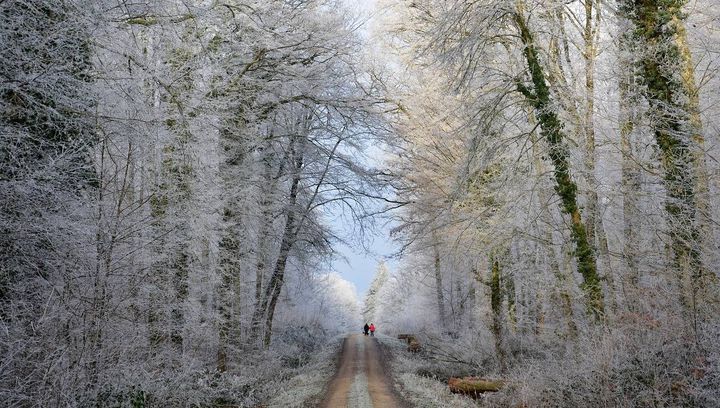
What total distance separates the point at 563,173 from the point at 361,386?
25.5 ft

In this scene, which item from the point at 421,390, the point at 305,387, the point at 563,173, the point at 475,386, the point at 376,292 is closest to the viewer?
the point at 563,173

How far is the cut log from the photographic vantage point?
10.9 m

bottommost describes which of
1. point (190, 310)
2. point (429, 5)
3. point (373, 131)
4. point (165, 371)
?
point (165, 371)

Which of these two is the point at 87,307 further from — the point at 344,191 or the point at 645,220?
the point at 344,191

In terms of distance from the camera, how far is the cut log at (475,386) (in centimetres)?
1088

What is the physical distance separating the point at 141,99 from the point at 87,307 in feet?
9.76

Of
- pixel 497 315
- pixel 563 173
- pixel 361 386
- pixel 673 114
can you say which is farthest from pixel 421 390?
pixel 673 114

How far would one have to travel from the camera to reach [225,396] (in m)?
10.9

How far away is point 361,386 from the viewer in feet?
44.8

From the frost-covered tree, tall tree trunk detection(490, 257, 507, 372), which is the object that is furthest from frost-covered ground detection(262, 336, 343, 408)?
the frost-covered tree

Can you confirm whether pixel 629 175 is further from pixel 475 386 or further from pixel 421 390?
pixel 421 390

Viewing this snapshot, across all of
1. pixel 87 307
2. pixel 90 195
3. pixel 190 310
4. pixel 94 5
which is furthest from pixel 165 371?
pixel 94 5

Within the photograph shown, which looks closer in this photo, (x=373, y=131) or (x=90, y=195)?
(x=90, y=195)

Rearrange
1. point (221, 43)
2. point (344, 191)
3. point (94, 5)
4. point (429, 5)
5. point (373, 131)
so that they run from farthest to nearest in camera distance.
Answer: point (344, 191) → point (373, 131) → point (429, 5) → point (221, 43) → point (94, 5)
